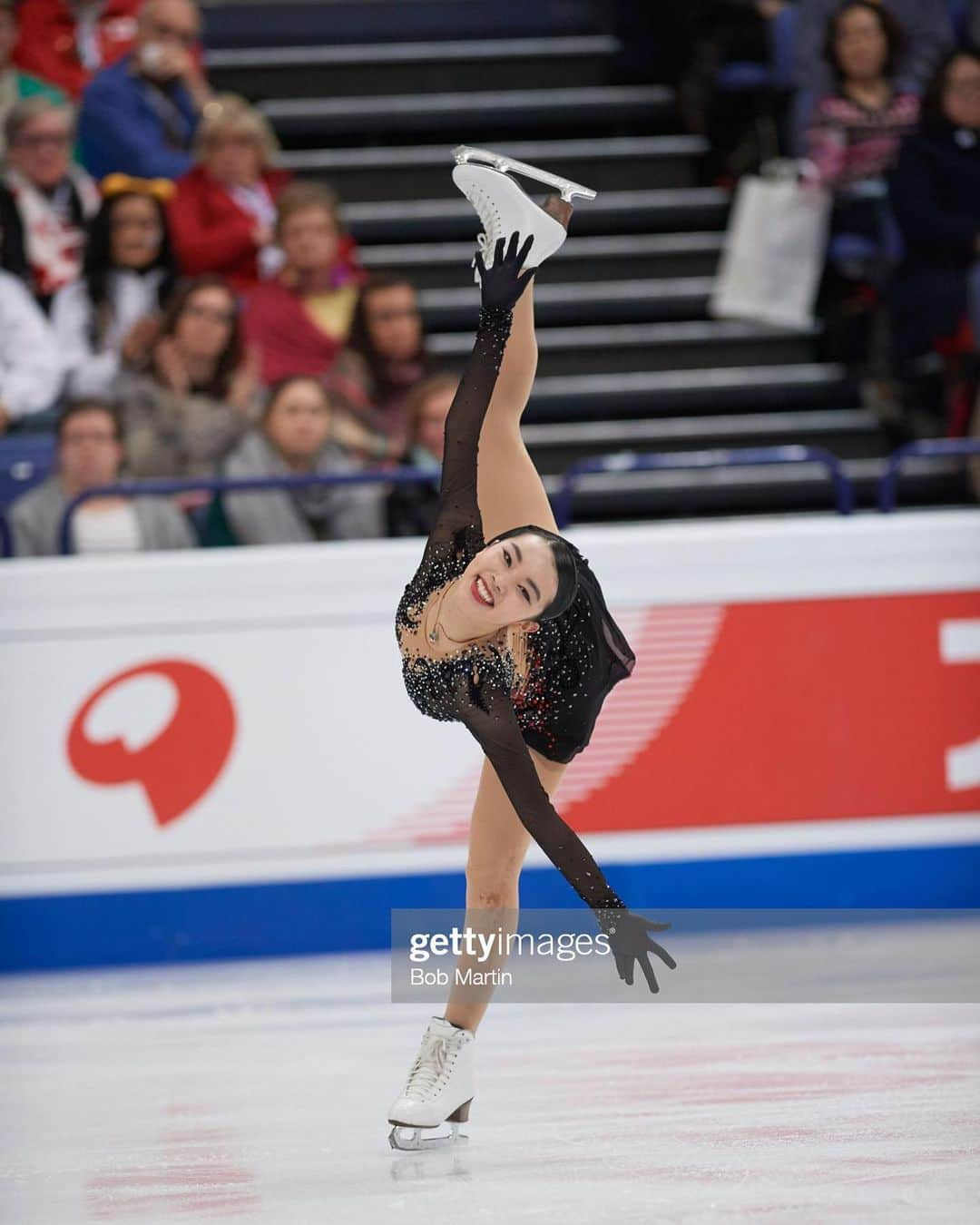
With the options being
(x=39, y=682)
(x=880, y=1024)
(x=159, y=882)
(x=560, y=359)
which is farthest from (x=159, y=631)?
(x=560, y=359)

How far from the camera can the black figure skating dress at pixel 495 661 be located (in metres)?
3.21

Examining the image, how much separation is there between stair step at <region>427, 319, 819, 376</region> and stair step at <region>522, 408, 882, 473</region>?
29 cm

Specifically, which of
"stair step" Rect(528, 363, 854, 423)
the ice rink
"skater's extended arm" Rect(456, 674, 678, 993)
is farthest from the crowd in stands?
"skater's extended arm" Rect(456, 674, 678, 993)

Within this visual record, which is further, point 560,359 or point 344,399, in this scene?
point 560,359

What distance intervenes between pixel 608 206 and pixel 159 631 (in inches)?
135

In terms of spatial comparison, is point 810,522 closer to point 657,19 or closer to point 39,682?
point 39,682

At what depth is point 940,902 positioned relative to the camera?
5.50 metres

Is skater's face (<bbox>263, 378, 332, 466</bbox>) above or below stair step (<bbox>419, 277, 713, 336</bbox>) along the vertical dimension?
below

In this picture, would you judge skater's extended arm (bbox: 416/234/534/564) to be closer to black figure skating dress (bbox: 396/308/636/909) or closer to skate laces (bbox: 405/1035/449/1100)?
black figure skating dress (bbox: 396/308/636/909)

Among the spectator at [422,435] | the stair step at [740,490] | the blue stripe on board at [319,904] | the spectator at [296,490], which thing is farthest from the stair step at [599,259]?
the blue stripe on board at [319,904]

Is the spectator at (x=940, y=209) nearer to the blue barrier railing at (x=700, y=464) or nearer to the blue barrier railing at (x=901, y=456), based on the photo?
the blue barrier railing at (x=901, y=456)

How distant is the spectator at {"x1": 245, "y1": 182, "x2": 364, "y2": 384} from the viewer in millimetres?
6434

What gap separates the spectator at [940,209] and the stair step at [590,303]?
0.97 metres

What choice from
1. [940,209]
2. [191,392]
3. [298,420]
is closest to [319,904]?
[298,420]
